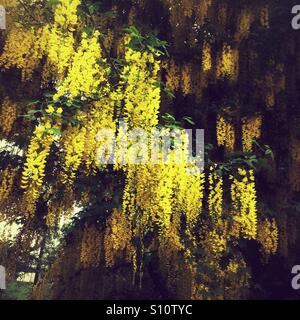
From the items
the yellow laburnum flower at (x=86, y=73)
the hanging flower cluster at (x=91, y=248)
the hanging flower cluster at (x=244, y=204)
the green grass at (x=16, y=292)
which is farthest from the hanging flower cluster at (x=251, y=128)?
the green grass at (x=16, y=292)

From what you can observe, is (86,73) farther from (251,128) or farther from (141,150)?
(251,128)

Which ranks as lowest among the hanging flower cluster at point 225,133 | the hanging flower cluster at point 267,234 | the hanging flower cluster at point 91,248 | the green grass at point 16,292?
the green grass at point 16,292

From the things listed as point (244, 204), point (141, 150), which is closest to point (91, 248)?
point (141, 150)

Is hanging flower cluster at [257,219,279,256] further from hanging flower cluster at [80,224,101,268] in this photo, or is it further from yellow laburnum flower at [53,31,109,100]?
yellow laburnum flower at [53,31,109,100]

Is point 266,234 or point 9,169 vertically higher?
point 9,169

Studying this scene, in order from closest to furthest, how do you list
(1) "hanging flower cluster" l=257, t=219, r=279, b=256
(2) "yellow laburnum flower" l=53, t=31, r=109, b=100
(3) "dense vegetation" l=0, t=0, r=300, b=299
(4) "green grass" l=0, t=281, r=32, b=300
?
(2) "yellow laburnum flower" l=53, t=31, r=109, b=100 < (3) "dense vegetation" l=0, t=0, r=300, b=299 < (1) "hanging flower cluster" l=257, t=219, r=279, b=256 < (4) "green grass" l=0, t=281, r=32, b=300

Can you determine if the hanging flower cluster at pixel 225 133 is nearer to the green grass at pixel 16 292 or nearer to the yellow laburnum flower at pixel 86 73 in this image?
the yellow laburnum flower at pixel 86 73

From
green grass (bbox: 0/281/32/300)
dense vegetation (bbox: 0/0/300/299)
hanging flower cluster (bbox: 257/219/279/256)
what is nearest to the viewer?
dense vegetation (bbox: 0/0/300/299)

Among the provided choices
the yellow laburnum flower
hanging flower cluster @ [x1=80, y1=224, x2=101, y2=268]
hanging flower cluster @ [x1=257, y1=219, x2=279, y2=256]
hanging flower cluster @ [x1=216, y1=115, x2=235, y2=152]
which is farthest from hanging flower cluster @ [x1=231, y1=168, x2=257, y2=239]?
the yellow laburnum flower

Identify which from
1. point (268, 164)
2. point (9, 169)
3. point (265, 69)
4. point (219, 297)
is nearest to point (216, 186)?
point (268, 164)

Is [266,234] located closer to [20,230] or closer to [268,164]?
[268,164]
